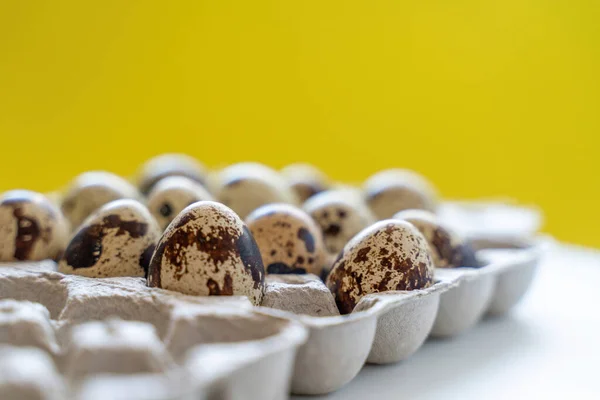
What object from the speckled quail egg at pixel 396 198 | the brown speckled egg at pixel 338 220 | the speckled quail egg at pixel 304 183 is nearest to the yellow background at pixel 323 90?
the speckled quail egg at pixel 304 183

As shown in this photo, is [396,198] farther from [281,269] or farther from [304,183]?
[281,269]

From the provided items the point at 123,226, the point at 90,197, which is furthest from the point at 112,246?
the point at 90,197

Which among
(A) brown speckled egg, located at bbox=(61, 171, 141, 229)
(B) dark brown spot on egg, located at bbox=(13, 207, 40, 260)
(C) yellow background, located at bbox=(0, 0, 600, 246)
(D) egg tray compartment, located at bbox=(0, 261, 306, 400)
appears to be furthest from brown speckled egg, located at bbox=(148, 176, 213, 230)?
(C) yellow background, located at bbox=(0, 0, 600, 246)

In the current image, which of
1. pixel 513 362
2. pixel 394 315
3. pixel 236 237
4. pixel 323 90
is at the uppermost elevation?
pixel 323 90

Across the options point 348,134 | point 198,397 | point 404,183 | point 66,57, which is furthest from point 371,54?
→ point 198,397

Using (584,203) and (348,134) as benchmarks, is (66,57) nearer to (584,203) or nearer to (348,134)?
(348,134)
